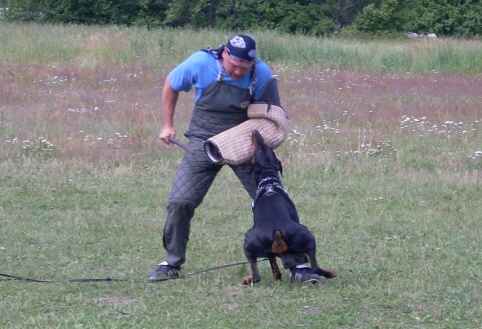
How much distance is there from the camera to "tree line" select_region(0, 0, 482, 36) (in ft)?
119

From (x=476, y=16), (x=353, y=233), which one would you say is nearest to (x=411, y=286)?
(x=353, y=233)

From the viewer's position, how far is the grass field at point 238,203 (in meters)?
4.66

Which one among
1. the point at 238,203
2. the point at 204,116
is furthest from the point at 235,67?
the point at 238,203

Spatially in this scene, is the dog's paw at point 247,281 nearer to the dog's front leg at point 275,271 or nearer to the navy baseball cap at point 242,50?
the dog's front leg at point 275,271

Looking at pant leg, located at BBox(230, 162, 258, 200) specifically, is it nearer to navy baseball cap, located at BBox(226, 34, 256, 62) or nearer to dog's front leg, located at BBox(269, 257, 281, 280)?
dog's front leg, located at BBox(269, 257, 281, 280)

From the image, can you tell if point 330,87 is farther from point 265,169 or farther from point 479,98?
point 265,169

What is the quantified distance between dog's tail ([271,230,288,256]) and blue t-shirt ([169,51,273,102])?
1026 mm

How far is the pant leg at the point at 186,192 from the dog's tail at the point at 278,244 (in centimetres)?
77

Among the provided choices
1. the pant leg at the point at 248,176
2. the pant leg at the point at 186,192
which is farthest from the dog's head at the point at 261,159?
the pant leg at the point at 186,192

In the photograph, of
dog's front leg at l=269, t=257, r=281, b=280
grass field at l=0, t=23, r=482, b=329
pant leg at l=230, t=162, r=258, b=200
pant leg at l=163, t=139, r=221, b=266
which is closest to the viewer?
grass field at l=0, t=23, r=482, b=329

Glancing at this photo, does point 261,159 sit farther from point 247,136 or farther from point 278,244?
point 278,244

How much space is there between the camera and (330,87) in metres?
15.7

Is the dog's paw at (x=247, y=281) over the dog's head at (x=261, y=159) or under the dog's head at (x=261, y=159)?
under

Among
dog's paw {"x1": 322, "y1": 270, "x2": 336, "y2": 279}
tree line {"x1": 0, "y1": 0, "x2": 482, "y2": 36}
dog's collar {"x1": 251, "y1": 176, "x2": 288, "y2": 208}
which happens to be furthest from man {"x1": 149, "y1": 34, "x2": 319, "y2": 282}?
tree line {"x1": 0, "y1": 0, "x2": 482, "y2": 36}
